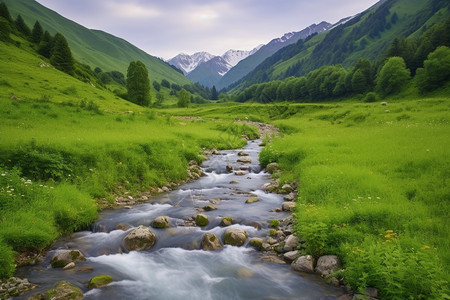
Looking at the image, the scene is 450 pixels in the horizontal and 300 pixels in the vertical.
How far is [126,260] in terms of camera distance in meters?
8.86

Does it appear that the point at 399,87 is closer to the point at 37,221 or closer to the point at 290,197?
the point at 290,197

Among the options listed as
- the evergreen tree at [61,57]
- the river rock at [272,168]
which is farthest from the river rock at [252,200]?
the evergreen tree at [61,57]

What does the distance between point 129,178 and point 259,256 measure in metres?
9.50

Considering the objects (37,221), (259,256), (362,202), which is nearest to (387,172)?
(362,202)

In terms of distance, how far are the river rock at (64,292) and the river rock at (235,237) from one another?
193 inches

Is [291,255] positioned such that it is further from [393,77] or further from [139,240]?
[393,77]

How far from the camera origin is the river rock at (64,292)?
6504 mm

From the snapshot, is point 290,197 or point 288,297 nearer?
point 288,297

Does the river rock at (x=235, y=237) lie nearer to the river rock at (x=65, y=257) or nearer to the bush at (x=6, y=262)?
the river rock at (x=65, y=257)

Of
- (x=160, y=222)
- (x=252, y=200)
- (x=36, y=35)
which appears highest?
(x=36, y=35)

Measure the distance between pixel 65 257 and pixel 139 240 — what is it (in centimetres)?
237

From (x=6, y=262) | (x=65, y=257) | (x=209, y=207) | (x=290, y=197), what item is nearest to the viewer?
(x=6, y=262)

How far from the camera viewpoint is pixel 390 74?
7294 cm

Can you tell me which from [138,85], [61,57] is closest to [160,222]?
[138,85]
